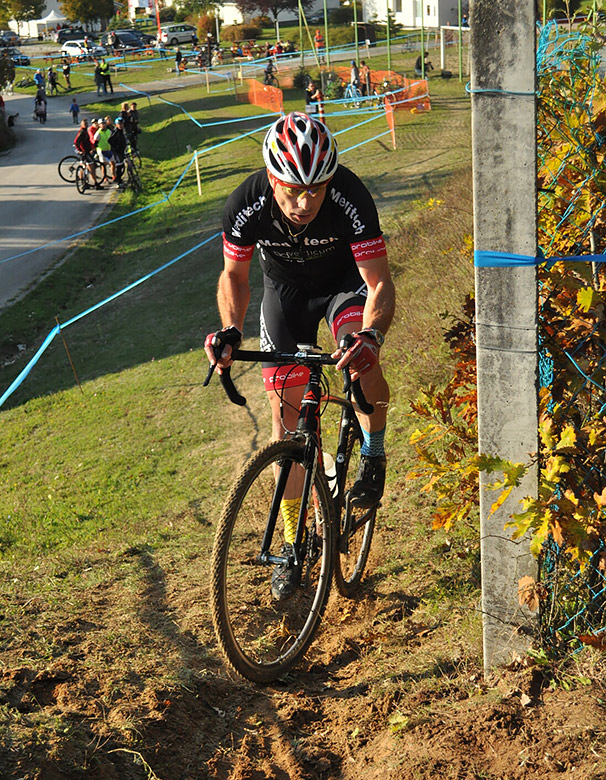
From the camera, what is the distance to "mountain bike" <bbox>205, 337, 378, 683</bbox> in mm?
3691

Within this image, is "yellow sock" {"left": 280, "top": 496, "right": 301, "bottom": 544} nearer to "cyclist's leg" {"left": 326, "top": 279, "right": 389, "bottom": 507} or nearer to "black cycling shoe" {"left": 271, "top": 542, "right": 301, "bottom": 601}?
"black cycling shoe" {"left": 271, "top": 542, "right": 301, "bottom": 601}

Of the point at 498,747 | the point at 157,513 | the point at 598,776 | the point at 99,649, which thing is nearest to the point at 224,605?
the point at 99,649

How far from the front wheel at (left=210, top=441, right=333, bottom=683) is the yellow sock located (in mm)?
60

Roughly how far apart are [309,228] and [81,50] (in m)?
71.9

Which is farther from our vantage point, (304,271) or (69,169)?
(69,169)

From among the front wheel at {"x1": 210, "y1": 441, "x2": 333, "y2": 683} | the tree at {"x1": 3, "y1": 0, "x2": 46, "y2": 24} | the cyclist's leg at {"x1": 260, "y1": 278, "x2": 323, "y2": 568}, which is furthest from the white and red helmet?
the tree at {"x1": 3, "y1": 0, "x2": 46, "y2": 24}

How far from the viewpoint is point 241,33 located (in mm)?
70500

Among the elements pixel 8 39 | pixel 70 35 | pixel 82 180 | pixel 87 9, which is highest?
pixel 87 9

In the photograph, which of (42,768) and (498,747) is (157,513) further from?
(498,747)

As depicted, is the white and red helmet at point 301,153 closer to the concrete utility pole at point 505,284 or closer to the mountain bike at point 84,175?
the concrete utility pole at point 505,284

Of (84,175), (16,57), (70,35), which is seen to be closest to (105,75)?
(16,57)

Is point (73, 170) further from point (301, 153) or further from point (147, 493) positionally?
point (301, 153)

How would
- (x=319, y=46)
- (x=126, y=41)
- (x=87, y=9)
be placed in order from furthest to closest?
(x=87, y=9)
(x=126, y=41)
(x=319, y=46)

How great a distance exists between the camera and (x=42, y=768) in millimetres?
3078
